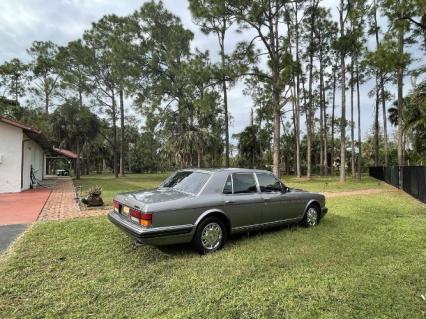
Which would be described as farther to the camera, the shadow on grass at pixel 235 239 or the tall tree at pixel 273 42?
the tall tree at pixel 273 42

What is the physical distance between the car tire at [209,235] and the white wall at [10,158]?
13.5 m

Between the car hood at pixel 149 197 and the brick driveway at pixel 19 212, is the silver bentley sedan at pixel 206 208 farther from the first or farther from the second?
the brick driveway at pixel 19 212

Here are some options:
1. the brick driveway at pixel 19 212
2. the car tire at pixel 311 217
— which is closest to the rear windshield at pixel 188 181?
the car tire at pixel 311 217

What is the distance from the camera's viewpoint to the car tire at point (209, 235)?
5035mm

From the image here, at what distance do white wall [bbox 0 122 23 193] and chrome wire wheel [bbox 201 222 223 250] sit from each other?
44.4 feet

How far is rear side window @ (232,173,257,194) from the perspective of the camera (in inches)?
229

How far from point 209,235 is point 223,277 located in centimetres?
115

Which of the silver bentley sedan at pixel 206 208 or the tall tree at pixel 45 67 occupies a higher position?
the tall tree at pixel 45 67

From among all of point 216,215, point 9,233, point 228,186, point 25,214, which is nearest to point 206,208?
point 216,215

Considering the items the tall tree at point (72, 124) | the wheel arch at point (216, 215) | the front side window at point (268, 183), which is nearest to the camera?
the wheel arch at point (216, 215)

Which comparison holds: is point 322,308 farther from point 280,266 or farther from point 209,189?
point 209,189

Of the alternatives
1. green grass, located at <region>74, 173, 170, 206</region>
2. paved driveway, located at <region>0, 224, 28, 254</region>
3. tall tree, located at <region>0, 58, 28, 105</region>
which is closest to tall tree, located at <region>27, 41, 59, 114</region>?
tall tree, located at <region>0, 58, 28, 105</region>

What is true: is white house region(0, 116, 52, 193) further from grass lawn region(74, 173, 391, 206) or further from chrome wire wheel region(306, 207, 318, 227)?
chrome wire wheel region(306, 207, 318, 227)

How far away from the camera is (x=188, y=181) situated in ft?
18.9
